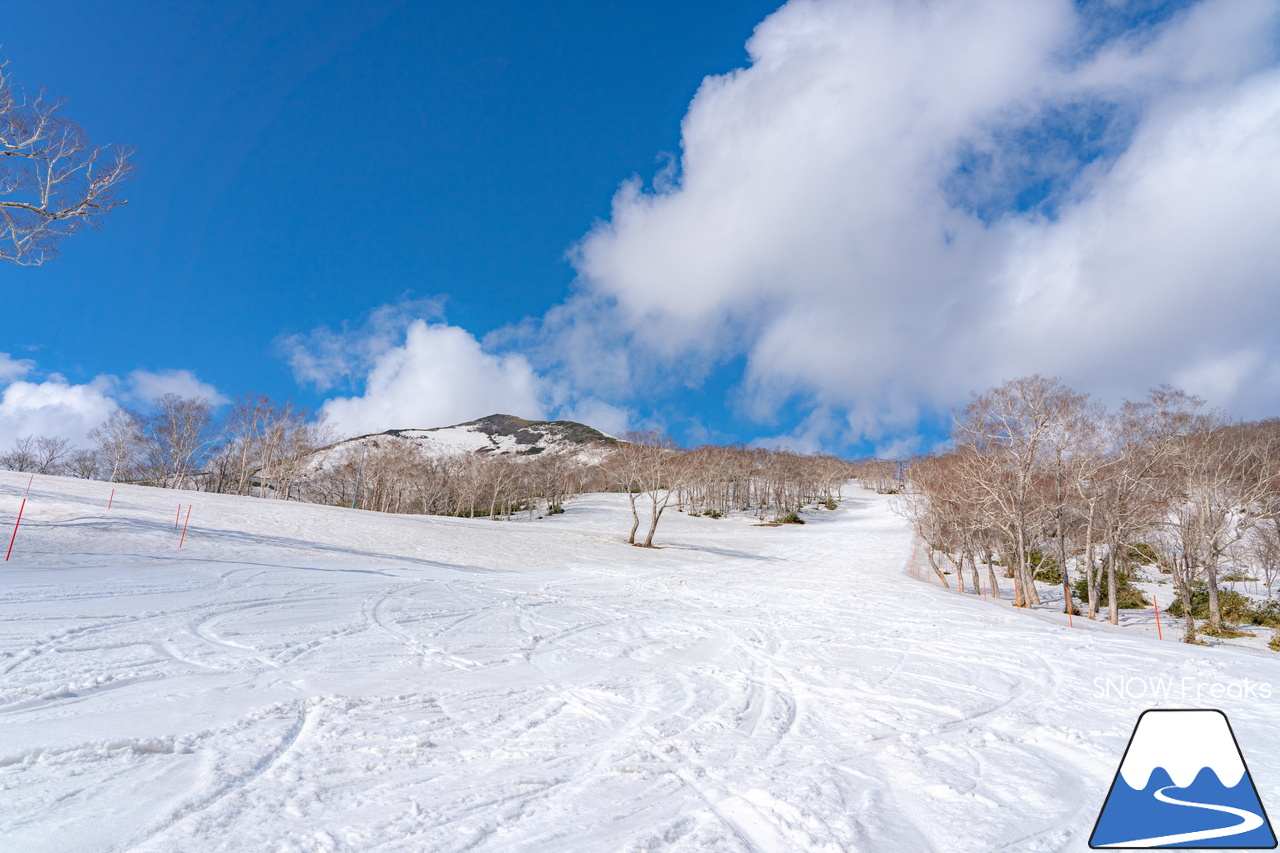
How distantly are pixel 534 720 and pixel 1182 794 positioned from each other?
4640mm

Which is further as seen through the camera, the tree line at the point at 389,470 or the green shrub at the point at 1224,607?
the tree line at the point at 389,470

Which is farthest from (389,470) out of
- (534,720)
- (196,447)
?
(534,720)

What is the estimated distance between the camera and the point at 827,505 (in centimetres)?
9006

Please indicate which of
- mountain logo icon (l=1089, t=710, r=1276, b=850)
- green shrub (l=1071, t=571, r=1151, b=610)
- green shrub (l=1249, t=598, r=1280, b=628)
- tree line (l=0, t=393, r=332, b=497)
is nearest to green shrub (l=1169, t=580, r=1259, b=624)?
green shrub (l=1249, t=598, r=1280, b=628)

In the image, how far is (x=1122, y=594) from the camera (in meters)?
27.8

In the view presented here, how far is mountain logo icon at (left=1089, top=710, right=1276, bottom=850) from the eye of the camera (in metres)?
2.96

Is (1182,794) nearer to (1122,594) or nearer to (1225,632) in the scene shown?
(1225,632)

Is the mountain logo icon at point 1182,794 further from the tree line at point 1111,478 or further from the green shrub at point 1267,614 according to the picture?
the green shrub at point 1267,614

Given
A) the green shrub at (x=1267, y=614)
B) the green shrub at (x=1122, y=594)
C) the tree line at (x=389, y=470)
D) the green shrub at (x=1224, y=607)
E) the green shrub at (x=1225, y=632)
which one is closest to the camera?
the green shrub at (x=1225, y=632)

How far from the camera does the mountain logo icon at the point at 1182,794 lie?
117 inches

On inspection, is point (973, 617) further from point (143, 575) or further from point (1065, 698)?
point (143, 575)

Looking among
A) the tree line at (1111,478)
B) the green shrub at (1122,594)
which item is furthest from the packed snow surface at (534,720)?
the green shrub at (1122,594)

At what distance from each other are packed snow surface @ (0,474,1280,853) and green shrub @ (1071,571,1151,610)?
21.6 m

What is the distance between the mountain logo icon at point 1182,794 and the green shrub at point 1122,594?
104 feet
